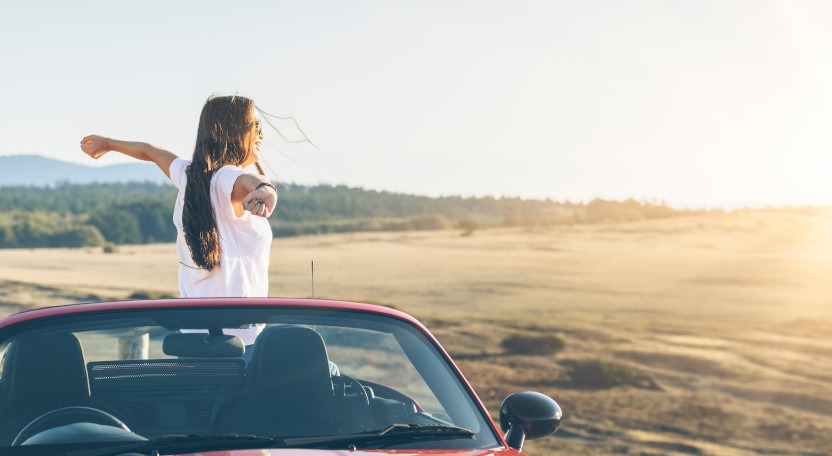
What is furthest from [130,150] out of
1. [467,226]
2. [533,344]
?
[467,226]

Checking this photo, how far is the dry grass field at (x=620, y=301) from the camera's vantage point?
2547 centimetres

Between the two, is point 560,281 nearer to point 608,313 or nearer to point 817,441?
point 608,313

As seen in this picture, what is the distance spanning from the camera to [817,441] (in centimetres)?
2286

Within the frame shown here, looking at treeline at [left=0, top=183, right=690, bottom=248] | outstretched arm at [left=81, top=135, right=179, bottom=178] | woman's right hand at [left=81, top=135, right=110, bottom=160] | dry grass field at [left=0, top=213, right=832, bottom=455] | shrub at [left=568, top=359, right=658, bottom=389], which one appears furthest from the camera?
treeline at [left=0, top=183, right=690, bottom=248]

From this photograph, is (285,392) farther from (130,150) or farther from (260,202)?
(130,150)

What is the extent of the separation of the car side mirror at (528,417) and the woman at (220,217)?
4.21 feet

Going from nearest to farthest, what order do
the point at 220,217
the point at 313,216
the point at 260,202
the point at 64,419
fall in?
the point at 64,419
the point at 260,202
the point at 220,217
the point at 313,216

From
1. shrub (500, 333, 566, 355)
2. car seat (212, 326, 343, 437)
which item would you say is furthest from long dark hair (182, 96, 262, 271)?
shrub (500, 333, 566, 355)

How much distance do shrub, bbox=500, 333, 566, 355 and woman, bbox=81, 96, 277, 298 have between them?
32.0 m

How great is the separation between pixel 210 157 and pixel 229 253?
17.5 inches

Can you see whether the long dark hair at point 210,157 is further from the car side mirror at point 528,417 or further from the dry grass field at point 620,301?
the dry grass field at point 620,301

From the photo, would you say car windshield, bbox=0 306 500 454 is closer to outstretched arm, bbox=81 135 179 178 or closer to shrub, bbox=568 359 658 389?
outstretched arm, bbox=81 135 179 178

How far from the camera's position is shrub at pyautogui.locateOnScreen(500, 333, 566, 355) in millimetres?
35844

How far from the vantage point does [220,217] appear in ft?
12.9
